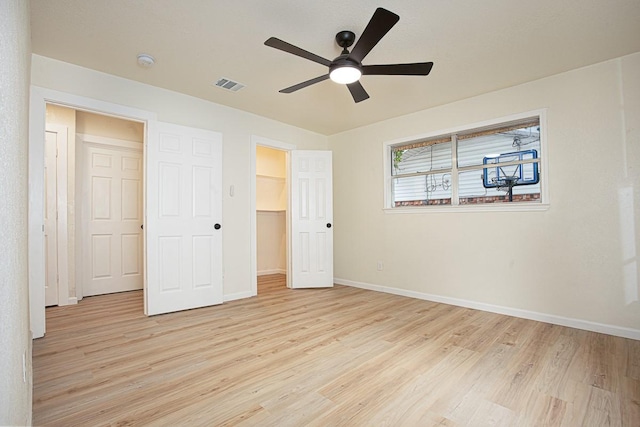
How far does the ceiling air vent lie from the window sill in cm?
262

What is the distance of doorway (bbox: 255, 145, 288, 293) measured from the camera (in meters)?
6.03

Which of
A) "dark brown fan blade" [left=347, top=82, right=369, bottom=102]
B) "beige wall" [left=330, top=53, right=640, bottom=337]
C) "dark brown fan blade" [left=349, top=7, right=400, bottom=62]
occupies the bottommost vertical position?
"beige wall" [left=330, top=53, right=640, bottom=337]

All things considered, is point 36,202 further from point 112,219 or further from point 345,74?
point 345,74

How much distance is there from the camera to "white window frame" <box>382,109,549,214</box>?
326cm

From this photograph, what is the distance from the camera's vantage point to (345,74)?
7.89 feet

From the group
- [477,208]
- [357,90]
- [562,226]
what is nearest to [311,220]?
[477,208]

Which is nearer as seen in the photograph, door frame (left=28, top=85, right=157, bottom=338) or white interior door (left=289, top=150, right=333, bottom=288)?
door frame (left=28, top=85, right=157, bottom=338)

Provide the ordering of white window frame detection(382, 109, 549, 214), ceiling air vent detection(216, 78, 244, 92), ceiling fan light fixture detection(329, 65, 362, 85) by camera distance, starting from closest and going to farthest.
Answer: ceiling fan light fixture detection(329, 65, 362, 85) → white window frame detection(382, 109, 549, 214) → ceiling air vent detection(216, 78, 244, 92)

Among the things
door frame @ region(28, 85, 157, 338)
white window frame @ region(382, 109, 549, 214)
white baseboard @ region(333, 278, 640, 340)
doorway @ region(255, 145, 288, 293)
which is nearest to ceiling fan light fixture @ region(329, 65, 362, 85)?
white window frame @ region(382, 109, 549, 214)

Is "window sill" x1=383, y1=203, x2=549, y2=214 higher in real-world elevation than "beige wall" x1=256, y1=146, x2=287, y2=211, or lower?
lower

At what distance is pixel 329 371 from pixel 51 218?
3.92m

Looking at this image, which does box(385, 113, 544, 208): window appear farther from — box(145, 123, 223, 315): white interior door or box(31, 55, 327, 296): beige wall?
box(145, 123, 223, 315): white interior door

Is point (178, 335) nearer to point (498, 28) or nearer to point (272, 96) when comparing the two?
point (272, 96)

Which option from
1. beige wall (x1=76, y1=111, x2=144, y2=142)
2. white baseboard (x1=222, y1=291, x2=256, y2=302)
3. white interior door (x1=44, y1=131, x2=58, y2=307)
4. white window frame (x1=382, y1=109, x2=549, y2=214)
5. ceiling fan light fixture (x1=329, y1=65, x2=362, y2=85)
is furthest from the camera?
beige wall (x1=76, y1=111, x2=144, y2=142)
